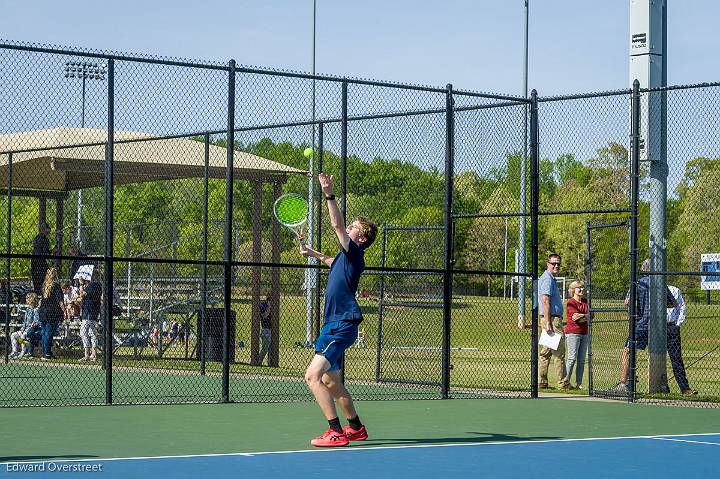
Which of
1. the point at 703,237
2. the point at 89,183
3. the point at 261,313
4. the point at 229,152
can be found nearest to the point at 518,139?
the point at 229,152

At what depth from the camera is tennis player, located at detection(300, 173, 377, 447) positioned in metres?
10.3

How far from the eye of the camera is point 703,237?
40.8 metres

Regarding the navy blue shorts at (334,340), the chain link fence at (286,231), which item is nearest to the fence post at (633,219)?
the chain link fence at (286,231)

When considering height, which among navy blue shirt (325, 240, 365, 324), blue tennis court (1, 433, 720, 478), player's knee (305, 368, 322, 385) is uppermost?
navy blue shirt (325, 240, 365, 324)

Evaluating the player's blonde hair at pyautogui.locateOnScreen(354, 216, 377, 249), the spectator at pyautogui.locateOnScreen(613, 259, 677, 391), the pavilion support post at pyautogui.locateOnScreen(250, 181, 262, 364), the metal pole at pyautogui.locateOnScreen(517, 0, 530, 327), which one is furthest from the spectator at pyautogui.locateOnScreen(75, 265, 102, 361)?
the player's blonde hair at pyautogui.locateOnScreen(354, 216, 377, 249)

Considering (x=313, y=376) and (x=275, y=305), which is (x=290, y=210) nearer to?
(x=313, y=376)

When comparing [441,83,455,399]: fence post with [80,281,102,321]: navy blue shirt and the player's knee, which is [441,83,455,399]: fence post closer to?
the player's knee

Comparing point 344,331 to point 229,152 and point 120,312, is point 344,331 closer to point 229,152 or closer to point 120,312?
point 229,152

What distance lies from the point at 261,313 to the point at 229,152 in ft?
24.2

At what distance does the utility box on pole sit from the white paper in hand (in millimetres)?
1115

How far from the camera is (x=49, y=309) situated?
69.3 feet

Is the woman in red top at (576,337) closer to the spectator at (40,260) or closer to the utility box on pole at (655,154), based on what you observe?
the utility box on pole at (655,154)

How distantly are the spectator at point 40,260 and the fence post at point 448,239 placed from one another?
26.7ft

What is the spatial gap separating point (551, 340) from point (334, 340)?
23.5 feet
